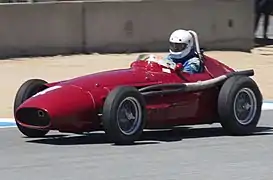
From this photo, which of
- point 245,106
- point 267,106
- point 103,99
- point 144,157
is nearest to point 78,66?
point 267,106

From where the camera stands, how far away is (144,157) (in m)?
10.3

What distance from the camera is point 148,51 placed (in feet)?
79.7

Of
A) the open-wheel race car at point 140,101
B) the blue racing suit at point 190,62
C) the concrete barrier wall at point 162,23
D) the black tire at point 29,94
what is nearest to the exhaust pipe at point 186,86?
the open-wheel race car at point 140,101

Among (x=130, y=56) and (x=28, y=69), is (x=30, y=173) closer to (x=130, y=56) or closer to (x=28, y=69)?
(x=28, y=69)

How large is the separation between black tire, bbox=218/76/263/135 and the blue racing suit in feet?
1.44

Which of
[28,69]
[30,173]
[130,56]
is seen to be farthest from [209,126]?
[130,56]

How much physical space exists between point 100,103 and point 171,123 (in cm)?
109

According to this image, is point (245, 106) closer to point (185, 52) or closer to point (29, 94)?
point (185, 52)

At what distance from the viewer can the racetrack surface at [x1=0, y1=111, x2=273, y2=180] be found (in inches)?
363

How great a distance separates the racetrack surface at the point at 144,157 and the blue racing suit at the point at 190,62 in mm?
834

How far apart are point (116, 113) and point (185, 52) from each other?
5.50 ft

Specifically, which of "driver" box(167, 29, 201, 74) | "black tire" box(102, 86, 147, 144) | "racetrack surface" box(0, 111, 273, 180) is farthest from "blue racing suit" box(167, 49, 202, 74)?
"black tire" box(102, 86, 147, 144)

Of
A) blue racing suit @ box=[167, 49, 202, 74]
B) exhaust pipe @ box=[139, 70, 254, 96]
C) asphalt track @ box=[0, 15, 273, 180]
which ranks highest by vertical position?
blue racing suit @ box=[167, 49, 202, 74]

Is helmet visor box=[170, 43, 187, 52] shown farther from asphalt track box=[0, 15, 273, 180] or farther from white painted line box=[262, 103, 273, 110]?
white painted line box=[262, 103, 273, 110]
